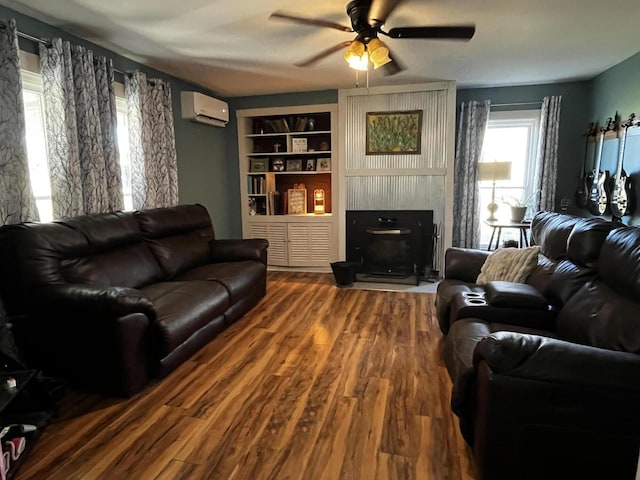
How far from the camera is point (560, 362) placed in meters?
1.35

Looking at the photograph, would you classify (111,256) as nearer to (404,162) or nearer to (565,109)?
(404,162)

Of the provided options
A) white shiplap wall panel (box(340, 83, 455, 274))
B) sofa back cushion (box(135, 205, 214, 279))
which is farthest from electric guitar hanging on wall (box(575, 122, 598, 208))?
sofa back cushion (box(135, 205, 214, 279))

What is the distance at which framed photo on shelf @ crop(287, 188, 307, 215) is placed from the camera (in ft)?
17.4

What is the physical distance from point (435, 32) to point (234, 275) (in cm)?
237

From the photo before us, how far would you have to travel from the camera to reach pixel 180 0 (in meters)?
2.42

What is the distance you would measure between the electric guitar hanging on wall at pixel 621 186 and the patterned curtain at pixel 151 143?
438cm

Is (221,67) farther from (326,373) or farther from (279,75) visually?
(326,373)

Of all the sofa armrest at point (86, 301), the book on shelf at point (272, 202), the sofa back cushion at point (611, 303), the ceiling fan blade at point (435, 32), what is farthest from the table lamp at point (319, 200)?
the sofa back cushion at point (611, 303)

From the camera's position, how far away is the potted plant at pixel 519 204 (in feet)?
15.0

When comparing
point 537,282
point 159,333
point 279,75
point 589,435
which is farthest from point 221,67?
point 589,435

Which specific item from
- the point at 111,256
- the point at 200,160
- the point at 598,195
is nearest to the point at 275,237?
the point at 200,160

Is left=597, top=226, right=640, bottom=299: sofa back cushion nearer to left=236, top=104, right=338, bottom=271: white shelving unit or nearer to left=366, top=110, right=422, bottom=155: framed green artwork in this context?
left=366, top=110, right=422, bottom=155: framed green artwork

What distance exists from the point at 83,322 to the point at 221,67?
2.84m

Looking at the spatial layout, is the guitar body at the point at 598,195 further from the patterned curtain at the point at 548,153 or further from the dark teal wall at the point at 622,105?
the patterned curtain at the point at 548,153
